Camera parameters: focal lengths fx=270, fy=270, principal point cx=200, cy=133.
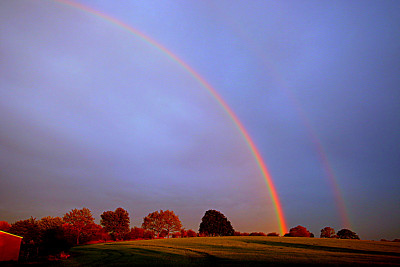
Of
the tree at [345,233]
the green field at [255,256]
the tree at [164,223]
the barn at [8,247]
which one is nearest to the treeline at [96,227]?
the tree at [164,223]

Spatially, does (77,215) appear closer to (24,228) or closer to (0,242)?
(24,228)

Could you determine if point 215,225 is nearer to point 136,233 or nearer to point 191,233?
point 191,233

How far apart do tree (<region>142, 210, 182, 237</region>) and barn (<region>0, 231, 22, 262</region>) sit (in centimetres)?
8944

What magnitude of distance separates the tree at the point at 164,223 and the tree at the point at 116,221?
30.4ft

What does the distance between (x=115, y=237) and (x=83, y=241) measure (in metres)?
20.1

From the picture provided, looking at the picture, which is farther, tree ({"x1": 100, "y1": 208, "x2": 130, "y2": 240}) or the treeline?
tree ({"x1": 100, "y1": 208, "x2": 130, "y2": 240})

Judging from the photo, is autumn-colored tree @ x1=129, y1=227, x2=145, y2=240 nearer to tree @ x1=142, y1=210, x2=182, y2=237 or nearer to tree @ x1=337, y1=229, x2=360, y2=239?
tree @ x1=142, y1=210, x2=182, y2=237

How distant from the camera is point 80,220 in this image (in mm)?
114188

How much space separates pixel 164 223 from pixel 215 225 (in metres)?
35.3

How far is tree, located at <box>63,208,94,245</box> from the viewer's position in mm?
108438

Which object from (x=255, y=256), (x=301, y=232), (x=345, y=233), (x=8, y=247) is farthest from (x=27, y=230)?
(x=345, y=233)

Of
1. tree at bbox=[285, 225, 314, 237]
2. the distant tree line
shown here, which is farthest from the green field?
tree at bbox=[285, 225, 314, 237]

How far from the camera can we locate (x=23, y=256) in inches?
2215

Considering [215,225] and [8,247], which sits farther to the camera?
[215,225]
